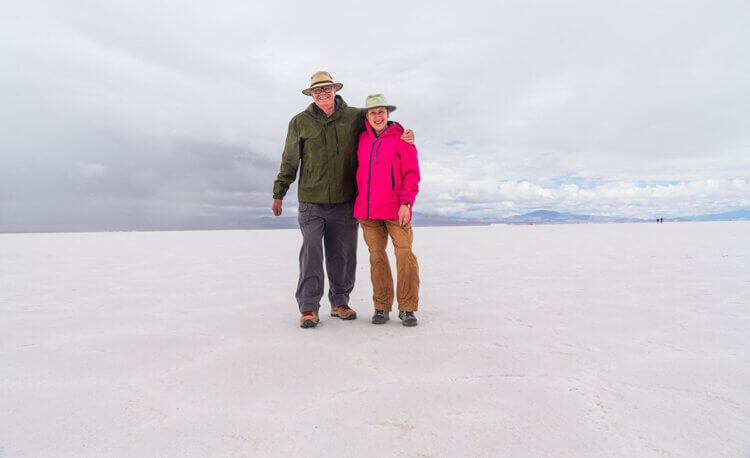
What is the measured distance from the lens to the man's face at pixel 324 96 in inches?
126

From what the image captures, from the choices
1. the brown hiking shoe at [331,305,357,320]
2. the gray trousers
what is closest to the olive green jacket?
the gray trousers

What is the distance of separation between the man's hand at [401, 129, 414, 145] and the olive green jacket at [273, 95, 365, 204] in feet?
1.63

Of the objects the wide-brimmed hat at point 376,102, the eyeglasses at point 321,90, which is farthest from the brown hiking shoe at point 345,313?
the eyeglasses at point 321,90

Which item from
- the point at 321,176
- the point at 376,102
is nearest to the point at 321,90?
the point at 376,102

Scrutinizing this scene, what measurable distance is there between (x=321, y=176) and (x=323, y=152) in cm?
21

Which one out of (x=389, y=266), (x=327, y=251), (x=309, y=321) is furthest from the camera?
(x=327, y=251)

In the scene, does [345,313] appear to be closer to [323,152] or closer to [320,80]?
[323,152]

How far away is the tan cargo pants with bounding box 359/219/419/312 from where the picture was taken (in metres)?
3.18

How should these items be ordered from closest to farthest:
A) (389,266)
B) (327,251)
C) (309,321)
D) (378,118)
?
(309,321) → (378,118) → (389,266) → (327,251)

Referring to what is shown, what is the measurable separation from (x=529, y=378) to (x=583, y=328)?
1.15m

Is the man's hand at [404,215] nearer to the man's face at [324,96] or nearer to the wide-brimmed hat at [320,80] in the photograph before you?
the man's face at [324,96]

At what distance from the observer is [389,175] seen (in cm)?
315

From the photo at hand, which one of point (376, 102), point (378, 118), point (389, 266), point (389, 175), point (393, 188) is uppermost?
point (376, 102)

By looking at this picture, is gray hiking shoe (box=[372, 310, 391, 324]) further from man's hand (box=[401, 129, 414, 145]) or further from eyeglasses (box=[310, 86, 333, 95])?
eyeglasses (box=[310, 86, 333, 95])
